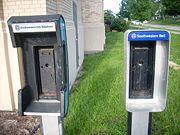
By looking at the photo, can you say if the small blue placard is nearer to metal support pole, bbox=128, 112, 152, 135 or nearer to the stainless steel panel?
metal support pole, bbox=128, 112, 152, 135

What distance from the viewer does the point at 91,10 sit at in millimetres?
9773

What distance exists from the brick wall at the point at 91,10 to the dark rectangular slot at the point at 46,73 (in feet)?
26.7

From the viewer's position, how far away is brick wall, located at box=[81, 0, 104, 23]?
9789 mm

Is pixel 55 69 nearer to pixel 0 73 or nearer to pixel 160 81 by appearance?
pixel 160 81

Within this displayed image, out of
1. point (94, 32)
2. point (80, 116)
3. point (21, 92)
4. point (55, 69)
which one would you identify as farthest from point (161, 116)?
point (94, 32)

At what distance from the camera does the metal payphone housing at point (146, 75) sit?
79.2 inches

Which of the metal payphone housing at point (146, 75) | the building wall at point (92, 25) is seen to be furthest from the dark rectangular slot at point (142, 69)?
the building wall at point (92, 25)

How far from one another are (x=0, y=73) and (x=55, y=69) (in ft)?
5.80

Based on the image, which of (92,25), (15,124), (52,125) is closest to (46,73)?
(52,125)

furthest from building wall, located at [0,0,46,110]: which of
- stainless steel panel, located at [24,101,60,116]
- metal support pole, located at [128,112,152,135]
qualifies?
metal support pole, located at [128,112,152,135]

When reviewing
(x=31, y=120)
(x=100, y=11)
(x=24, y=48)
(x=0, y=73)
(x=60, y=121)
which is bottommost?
(x=31, y=120)

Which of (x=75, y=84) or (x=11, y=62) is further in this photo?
(x=75, y=84)

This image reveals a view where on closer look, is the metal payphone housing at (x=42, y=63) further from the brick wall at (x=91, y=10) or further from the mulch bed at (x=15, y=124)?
the brick wall at (x=91, y=10)

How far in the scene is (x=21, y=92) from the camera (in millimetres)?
1924
